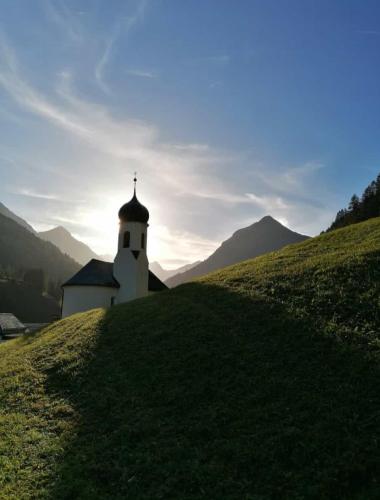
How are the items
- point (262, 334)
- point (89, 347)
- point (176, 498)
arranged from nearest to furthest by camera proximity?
point (176, 498) → point (262, 334) → point (89, 347)

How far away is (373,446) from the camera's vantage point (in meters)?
7.00

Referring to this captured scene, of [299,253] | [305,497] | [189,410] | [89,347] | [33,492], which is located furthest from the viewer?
[299,253]

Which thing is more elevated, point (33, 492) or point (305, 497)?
point (305, 497)

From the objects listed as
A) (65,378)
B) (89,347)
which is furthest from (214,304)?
(65,378)

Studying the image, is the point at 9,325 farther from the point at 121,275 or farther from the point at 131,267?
the point at 131,267

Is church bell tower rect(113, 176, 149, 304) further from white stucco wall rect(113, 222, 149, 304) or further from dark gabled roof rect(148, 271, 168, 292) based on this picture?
dark gabled roof rect(148, 271, 168, 292)

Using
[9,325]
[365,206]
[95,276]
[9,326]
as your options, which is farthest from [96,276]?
[365,206]

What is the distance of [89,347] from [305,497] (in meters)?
12.1

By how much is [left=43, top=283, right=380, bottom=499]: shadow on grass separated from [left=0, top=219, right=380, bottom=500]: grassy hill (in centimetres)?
3

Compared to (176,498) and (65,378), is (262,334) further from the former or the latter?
(65,378)

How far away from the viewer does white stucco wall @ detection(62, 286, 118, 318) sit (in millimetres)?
38531

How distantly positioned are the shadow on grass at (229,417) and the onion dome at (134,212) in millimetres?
27528

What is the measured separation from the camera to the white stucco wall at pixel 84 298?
38.5 m

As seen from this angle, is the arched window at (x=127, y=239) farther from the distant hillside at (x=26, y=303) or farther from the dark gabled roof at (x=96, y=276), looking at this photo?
the distant hillside at (x=26, y=303)
